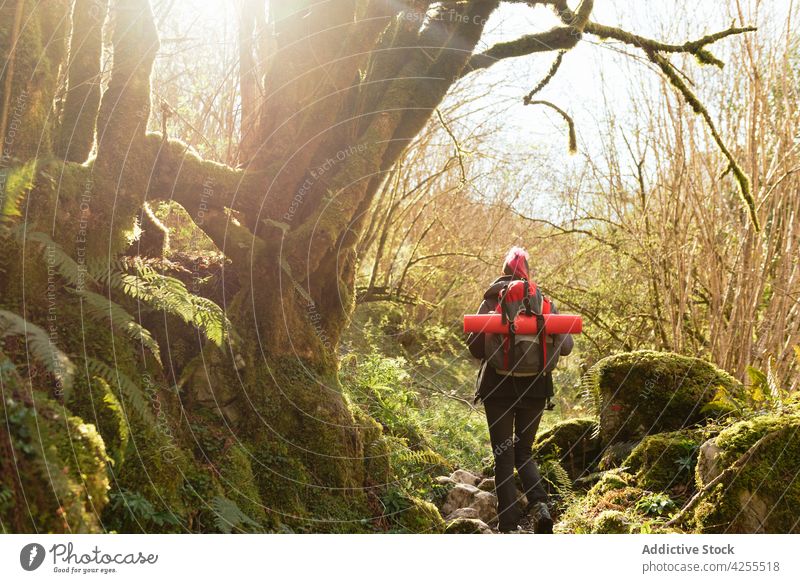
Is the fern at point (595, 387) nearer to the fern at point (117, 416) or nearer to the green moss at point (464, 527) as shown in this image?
the green moss at point (464, 527)

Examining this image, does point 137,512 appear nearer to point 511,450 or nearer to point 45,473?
point 45,473

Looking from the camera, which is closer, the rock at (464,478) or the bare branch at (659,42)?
the bare branch at (659,42)

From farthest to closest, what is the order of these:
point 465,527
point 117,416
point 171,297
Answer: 1. point 465,527
2. point 171,297
3. point 117,416

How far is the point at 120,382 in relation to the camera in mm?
3529

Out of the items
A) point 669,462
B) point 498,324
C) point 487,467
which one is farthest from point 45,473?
point 487,467

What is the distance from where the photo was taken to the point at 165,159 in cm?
480

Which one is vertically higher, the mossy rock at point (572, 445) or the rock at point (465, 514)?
the mossy rock at point (572, 445)

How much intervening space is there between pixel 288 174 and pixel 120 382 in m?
2.48

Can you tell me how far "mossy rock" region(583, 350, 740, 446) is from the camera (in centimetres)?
600

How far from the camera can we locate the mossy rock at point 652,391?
19.7 feet

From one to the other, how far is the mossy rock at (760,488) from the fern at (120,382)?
331 centimetres

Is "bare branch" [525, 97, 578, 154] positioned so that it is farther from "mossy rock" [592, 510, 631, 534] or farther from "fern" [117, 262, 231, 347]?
"fern" [117, 262, 231, 347]

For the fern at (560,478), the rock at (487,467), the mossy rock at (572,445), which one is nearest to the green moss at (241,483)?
the fern at (560,478)
